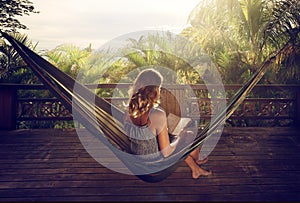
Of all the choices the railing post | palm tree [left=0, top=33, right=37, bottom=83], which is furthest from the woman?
palm tree [left=0, top=33, right=37, bottom=83]

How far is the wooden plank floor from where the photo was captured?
2.49 metres

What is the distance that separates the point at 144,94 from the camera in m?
2.51

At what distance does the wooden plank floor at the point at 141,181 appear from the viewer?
2486 mm

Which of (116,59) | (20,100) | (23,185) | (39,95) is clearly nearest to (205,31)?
(116,59)

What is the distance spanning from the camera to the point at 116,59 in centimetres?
720

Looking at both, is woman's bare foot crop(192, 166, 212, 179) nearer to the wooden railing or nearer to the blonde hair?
the blonde hair

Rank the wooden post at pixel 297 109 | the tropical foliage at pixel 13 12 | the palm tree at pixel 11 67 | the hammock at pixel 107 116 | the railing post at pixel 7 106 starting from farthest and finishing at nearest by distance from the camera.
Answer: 1. the tropical foliage at pixel 13 12
2. the palm tree at pixel 11 67
3. the wooden post at pixel 297 109
4. the railing post at pixel 7 106
5. the hammock at pixel 107 116

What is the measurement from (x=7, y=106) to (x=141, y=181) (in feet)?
7.77

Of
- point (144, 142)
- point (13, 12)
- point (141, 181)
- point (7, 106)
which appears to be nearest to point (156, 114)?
point (144, 142)

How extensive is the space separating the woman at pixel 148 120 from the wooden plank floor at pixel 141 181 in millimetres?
325

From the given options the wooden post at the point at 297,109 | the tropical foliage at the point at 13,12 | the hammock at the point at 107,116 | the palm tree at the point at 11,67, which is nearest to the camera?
the hammock at the point at 107,116

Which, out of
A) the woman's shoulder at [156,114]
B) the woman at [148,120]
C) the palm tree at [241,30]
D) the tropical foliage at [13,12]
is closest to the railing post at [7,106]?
the tropical foliage at [13,12]

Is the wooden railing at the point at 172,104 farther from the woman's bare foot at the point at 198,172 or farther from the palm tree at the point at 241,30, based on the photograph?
the woman's bare foot at the point at 198,172

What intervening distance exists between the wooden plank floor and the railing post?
1.63ft
